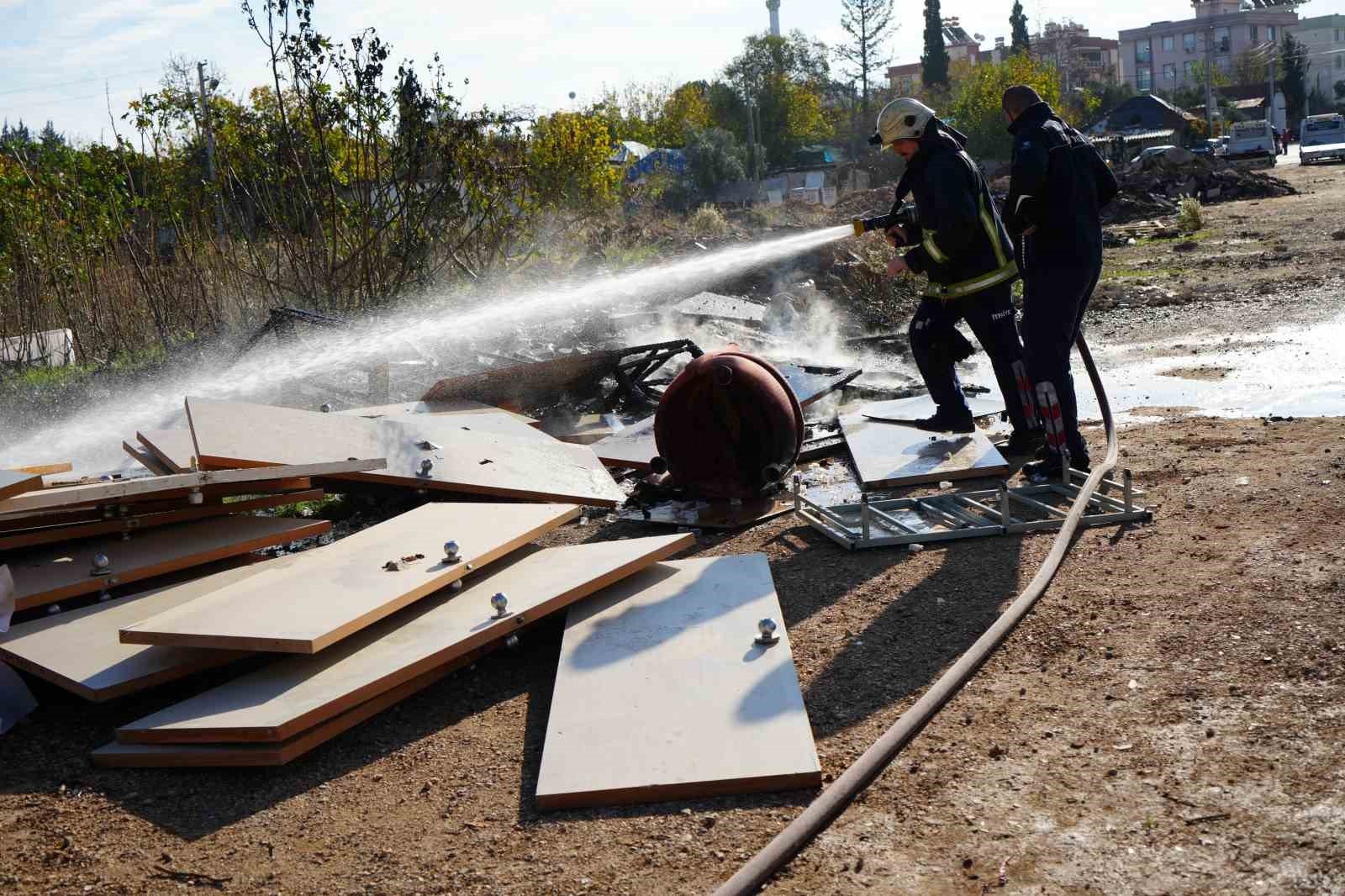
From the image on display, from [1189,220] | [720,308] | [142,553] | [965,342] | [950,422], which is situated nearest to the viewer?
[142,553]

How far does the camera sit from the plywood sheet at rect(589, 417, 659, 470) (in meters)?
6.92

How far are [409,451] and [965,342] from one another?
3196mm

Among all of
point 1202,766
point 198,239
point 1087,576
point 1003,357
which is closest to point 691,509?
point 1003,357

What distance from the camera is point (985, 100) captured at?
52.9 metres

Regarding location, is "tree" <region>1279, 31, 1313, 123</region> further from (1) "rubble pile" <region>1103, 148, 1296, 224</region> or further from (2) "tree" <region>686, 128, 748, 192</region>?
(1) "rubble pile" <region>1103, 148, 1296, 224</region>

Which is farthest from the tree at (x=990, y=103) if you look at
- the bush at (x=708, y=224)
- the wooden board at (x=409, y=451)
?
the wooden board at (x=409, y=451)

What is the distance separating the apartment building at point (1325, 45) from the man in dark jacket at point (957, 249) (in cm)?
12920

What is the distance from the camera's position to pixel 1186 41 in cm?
11488

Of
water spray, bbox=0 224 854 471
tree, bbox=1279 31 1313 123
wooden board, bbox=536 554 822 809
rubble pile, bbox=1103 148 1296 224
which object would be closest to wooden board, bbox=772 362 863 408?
water spray, bbox=0 224 854 471

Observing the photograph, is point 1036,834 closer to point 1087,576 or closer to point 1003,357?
point 1087,576

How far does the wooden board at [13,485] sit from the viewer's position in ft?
A: 13.9

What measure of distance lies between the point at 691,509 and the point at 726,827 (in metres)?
3.37

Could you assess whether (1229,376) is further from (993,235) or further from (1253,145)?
(1253,145)

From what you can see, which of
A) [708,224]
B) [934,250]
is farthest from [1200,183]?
[934,250]
